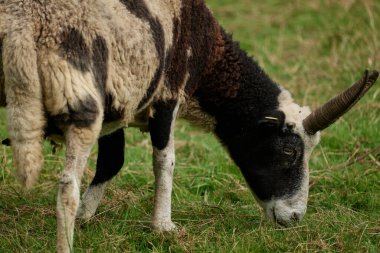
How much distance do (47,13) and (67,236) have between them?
1313 millimetres

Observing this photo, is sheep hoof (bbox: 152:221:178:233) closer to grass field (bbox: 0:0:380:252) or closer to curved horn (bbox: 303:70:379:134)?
grass field (bbox: 0:0:380:252)

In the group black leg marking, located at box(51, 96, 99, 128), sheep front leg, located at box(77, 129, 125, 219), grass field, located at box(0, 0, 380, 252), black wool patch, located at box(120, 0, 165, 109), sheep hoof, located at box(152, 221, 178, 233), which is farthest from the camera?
sheep front leg, located at box(77, 129, 125, 219)

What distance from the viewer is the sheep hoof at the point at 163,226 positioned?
607cm

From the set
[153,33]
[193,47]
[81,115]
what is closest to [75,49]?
[81,115]

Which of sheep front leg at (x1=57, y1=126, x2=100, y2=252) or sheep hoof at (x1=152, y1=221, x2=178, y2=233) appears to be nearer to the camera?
sheep front leg at (x1=57, y1=126, x2=100, y2=252)

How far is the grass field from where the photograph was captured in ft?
19.1

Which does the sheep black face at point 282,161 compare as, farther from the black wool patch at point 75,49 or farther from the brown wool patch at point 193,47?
the black wool patch at point 75,49

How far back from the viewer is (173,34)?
588 centimetres

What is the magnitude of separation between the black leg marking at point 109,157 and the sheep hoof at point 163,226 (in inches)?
24.6

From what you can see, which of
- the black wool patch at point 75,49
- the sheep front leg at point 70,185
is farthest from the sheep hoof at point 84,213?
the black wool patch at point 75,49

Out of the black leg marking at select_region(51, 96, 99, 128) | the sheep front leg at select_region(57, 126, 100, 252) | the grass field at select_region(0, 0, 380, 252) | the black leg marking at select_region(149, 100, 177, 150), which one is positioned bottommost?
the grass field at select_region(0, 0, 380, 252)

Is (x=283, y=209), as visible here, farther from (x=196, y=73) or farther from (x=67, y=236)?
(x=67, y=236)

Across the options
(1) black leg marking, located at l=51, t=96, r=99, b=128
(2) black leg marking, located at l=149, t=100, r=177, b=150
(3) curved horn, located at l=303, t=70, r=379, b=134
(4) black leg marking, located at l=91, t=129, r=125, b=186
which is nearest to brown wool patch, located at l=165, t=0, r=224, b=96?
(2) black leg marking, located at l=149, t=100, r=177, b=150

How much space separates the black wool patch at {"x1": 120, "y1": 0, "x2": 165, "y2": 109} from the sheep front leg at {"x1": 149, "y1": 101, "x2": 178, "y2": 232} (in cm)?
29
